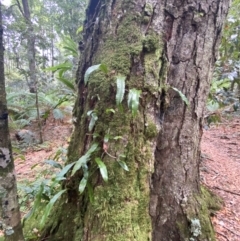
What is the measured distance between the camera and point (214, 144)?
5.10m

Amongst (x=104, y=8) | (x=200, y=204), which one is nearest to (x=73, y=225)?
(x=200, y=204)

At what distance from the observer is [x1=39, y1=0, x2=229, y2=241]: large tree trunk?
4.48 ft

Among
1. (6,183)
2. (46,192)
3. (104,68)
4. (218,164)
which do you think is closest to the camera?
(6,183)

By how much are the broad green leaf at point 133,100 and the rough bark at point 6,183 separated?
0.69m

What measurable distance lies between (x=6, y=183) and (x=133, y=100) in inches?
33.5

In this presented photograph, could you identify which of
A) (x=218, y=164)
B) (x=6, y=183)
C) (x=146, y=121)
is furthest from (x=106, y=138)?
(x=218, y=164)

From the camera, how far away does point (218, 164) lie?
3639mm

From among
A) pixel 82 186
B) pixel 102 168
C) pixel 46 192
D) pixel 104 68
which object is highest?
pixel 104 68

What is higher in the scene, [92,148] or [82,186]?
[92,148]

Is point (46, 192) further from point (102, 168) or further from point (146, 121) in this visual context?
point (146, 121)

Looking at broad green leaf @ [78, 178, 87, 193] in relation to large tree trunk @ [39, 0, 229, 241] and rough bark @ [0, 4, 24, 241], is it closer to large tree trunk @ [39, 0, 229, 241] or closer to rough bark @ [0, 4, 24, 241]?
large tree trunk @ [39, 0, 229, 241]

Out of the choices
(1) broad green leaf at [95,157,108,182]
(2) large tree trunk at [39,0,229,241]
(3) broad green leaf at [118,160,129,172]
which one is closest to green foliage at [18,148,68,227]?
(2) large tree trunk at [39,0,229,241]

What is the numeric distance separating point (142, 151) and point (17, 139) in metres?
4.98

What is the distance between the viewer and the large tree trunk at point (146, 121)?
1.36m
